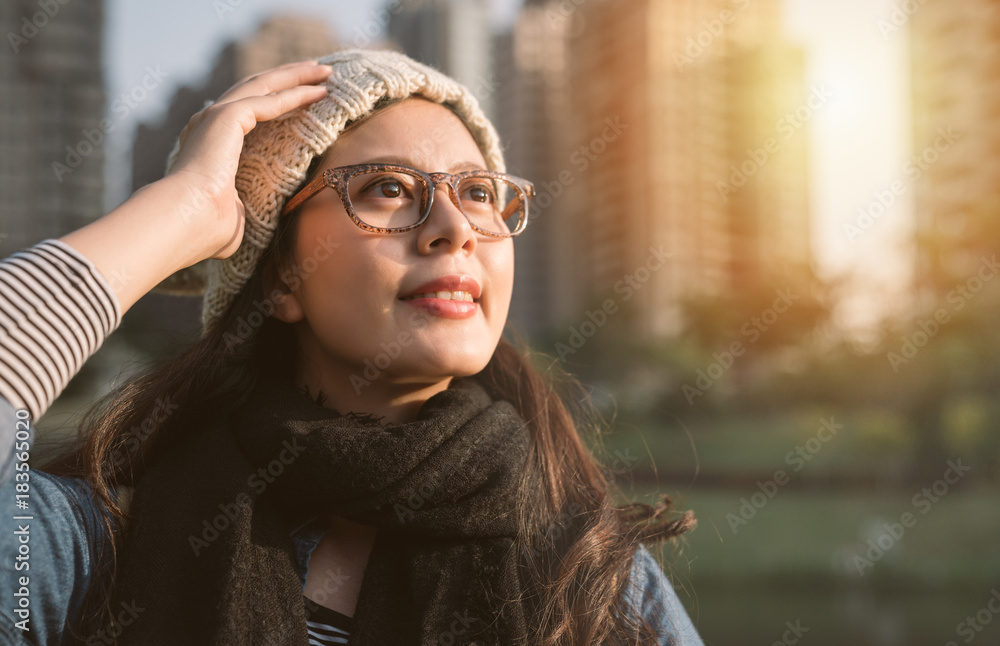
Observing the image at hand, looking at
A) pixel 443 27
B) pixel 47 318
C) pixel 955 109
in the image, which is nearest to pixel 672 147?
pixel 955 109

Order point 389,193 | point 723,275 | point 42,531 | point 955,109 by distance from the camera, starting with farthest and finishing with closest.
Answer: point 723,275
point 955,109
point 389,193
point 42,531

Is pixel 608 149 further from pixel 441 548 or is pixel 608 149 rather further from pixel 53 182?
pixel 441 548

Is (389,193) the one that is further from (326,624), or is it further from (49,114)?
(49,114)

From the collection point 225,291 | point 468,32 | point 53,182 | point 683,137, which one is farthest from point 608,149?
point 225,291

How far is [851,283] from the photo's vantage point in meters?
29.7

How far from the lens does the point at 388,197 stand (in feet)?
5.37

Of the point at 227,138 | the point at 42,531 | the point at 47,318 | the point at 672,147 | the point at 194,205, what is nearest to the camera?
the point at 47,318

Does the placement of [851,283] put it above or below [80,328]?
below

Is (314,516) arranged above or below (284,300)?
below

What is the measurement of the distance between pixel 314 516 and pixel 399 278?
1.65ft

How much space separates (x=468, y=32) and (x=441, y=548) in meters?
38.2

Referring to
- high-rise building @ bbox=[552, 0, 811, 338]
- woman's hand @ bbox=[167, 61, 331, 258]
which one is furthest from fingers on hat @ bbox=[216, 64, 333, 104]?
high-rise building @ bbox=[552, 0, 811, 338]

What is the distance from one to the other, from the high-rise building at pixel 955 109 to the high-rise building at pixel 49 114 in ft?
Result: 86.1

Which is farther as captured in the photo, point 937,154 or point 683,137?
point 683,137
